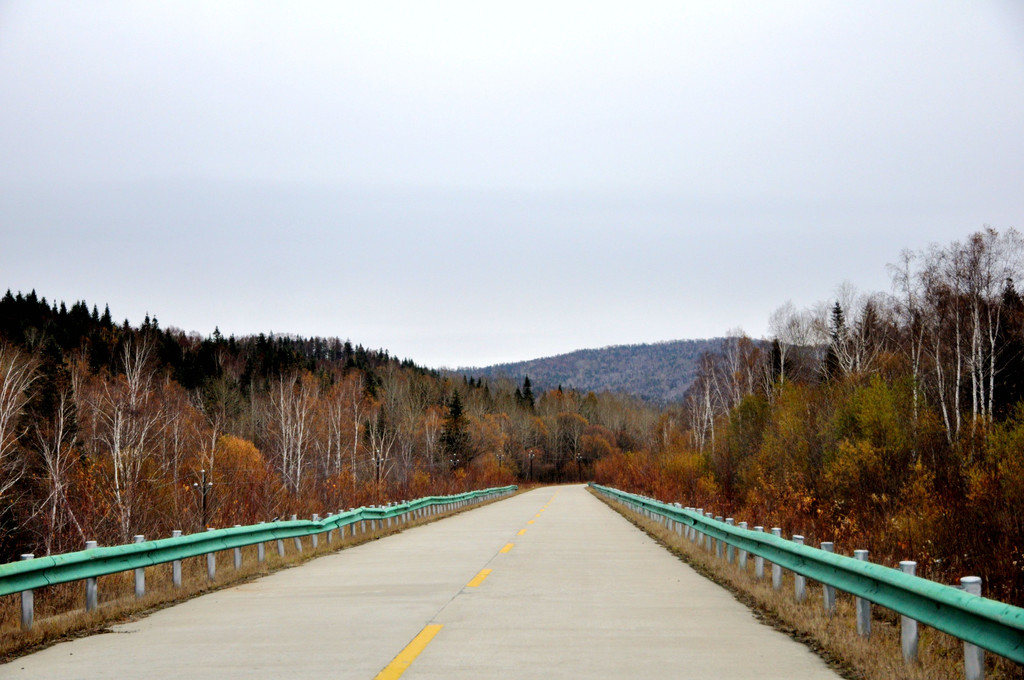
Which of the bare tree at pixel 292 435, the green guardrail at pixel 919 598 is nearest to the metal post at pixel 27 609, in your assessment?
the green guardrail at pixel 919 598

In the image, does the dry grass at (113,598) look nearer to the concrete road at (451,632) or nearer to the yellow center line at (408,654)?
the concrete road at (451,632)

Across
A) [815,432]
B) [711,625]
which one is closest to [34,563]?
[711,625]

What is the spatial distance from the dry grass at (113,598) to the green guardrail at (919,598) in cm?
686

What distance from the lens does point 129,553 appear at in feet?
32.4

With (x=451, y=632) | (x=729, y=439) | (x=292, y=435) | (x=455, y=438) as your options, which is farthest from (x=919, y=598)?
(x=455, y=438)

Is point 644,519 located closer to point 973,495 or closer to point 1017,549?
point 973,495

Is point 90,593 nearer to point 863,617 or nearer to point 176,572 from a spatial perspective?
point 176,572

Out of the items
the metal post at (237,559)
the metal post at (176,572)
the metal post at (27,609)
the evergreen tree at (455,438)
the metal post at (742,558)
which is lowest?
the evergreen tree at (455,438)

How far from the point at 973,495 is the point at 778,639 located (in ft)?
34.2

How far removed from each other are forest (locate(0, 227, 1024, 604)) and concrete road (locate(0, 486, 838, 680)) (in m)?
4.17

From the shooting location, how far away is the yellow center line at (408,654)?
6.20 metres

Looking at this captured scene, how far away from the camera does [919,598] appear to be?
20.5 ft

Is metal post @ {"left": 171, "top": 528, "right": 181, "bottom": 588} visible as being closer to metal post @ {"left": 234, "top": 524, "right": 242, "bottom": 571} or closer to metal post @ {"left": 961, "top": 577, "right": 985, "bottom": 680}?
metal post @ {"left": 234, "top": 524, "right": 242, "bottom": 571}

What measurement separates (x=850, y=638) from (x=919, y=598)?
4.42ft
